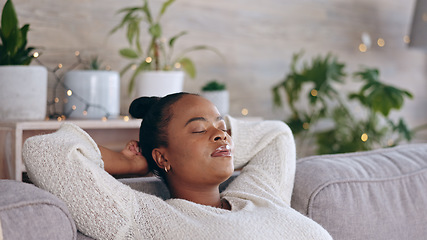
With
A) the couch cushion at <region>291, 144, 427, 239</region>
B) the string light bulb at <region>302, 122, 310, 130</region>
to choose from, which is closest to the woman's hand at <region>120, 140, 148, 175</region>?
the couch cushion at <region>291, 144, 427, 239</region>

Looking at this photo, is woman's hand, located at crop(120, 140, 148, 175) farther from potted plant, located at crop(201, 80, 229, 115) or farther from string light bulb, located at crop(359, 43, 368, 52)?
string light bulb, located at crop(359, 43, 368, 52)

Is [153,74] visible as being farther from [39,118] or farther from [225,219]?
[225,219]

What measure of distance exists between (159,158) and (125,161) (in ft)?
0.26

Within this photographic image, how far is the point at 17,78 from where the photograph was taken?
5.41ft

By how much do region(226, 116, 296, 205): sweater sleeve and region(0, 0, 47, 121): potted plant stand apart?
725 mm

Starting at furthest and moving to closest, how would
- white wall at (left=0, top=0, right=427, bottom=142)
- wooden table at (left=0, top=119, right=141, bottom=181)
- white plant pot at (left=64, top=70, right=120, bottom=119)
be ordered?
1. white wall at (left=0, top=0, right=427, bottom=142)
2. white plant pot at (left=64, top=70, right=120, bottom=119)
3. wooden table at (left=0, top=119, right=141, bottom=181)

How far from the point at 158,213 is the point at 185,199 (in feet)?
0.40

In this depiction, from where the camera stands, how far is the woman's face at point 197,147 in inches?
A: 41.9

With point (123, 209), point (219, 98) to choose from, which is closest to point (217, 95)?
point (219, 98)

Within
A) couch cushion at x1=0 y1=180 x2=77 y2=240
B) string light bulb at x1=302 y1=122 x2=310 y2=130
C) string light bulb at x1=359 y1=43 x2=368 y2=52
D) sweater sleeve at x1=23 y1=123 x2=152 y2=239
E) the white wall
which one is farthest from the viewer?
string light bulb at x1=359 y1=43 x2=368 y2=52

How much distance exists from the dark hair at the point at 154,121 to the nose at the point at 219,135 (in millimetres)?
108

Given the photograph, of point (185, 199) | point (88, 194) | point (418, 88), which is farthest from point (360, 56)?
point (88, 194)

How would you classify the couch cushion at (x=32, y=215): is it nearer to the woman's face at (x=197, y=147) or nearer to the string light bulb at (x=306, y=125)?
the woman's face at (x=197, y=147)

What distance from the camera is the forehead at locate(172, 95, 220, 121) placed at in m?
1.11
